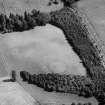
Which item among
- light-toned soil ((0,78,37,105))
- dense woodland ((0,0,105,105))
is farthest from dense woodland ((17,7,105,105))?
light-toned soil ((0,78,37,105))

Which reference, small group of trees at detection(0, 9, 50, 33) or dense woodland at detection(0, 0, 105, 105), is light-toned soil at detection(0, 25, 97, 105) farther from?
small group of trees at detection(0, 9, 50, 33)

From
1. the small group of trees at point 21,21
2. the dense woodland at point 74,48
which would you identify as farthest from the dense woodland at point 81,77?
the small group of trees at point 21,21

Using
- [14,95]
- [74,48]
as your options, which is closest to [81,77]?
[74,48]

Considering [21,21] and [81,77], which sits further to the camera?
[21,21]

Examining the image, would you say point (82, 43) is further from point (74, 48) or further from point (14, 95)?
point (14, 95)

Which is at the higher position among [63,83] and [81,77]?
[81,77]

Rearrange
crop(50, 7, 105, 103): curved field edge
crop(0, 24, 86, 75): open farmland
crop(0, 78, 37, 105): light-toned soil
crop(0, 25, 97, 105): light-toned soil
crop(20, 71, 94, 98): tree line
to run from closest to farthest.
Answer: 1. crop(0, 78, 37, 105): light-toned soil
2. crop(20, 71, 94, 98): tree line
3. crop(50, 7, 105, 103): curved field edge
4. crop(0, 25, 97, 105): light-toned soil
5. crop(0, 24, 86, 75): open farmland

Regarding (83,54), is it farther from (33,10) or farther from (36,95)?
(33,10)

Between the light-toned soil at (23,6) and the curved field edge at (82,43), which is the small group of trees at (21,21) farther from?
the light-toned soil at (23,6)
